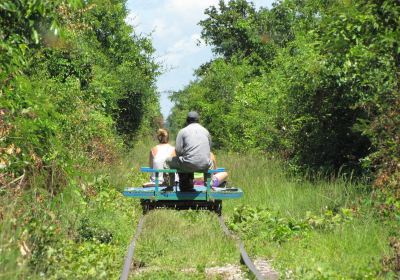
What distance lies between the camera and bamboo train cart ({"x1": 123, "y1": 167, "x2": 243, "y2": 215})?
12.8 m

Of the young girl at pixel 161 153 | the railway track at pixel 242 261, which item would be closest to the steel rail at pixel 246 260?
the railway track at pixel 242 261

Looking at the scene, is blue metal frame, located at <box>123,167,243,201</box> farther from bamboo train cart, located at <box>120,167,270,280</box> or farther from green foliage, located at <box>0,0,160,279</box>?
green foliage, located at <box>0,0,160,279</box>

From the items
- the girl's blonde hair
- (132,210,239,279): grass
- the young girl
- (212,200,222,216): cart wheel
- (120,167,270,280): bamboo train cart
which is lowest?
(132,210,239,279): grass

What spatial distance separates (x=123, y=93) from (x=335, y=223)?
82.1 feet

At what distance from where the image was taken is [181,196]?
12.9 m

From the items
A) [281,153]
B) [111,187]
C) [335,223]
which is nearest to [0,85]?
[335,223]

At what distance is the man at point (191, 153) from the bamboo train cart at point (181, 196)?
182 millimetres

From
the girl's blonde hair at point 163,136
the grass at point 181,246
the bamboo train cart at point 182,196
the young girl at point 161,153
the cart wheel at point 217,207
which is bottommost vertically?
the grass at point 181,246

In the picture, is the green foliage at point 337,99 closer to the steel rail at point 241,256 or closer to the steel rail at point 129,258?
the steel rail at point 241,256

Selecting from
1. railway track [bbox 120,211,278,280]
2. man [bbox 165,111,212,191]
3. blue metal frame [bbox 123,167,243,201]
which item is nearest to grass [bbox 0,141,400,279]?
railway track [bbox 120,211,278,280]

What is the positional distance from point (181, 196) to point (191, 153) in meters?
0.85

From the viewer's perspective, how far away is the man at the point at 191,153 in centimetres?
1266

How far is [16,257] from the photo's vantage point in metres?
6.40

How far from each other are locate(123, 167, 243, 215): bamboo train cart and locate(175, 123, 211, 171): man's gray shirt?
24 centimetres
